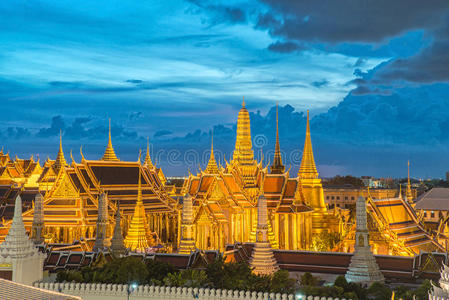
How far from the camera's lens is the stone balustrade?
64.2ft

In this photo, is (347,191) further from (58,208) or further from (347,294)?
(347,294)

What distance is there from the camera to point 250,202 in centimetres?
3750

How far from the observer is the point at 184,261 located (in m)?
25.8

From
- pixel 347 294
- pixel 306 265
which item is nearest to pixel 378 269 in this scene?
pixel 306 265

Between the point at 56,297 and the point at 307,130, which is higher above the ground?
the point at 307,130

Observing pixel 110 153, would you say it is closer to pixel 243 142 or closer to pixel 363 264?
pixel 243 142

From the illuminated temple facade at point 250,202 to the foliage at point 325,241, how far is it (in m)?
0.61

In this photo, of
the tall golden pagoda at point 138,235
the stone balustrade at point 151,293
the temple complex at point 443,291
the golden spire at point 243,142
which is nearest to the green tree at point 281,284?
the stone balustrade at point 151,293

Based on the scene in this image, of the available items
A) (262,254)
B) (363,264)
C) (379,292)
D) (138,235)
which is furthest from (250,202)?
(379,292)

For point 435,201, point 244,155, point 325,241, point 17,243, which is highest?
point 244,155

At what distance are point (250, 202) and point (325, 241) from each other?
5134 mm

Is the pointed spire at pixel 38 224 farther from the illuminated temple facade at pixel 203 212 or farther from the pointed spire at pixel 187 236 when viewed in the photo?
the pointed spire at pixel 187 236

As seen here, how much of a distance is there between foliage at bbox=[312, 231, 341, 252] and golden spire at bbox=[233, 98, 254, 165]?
21.6 ft

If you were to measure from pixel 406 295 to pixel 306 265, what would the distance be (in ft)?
27.8
